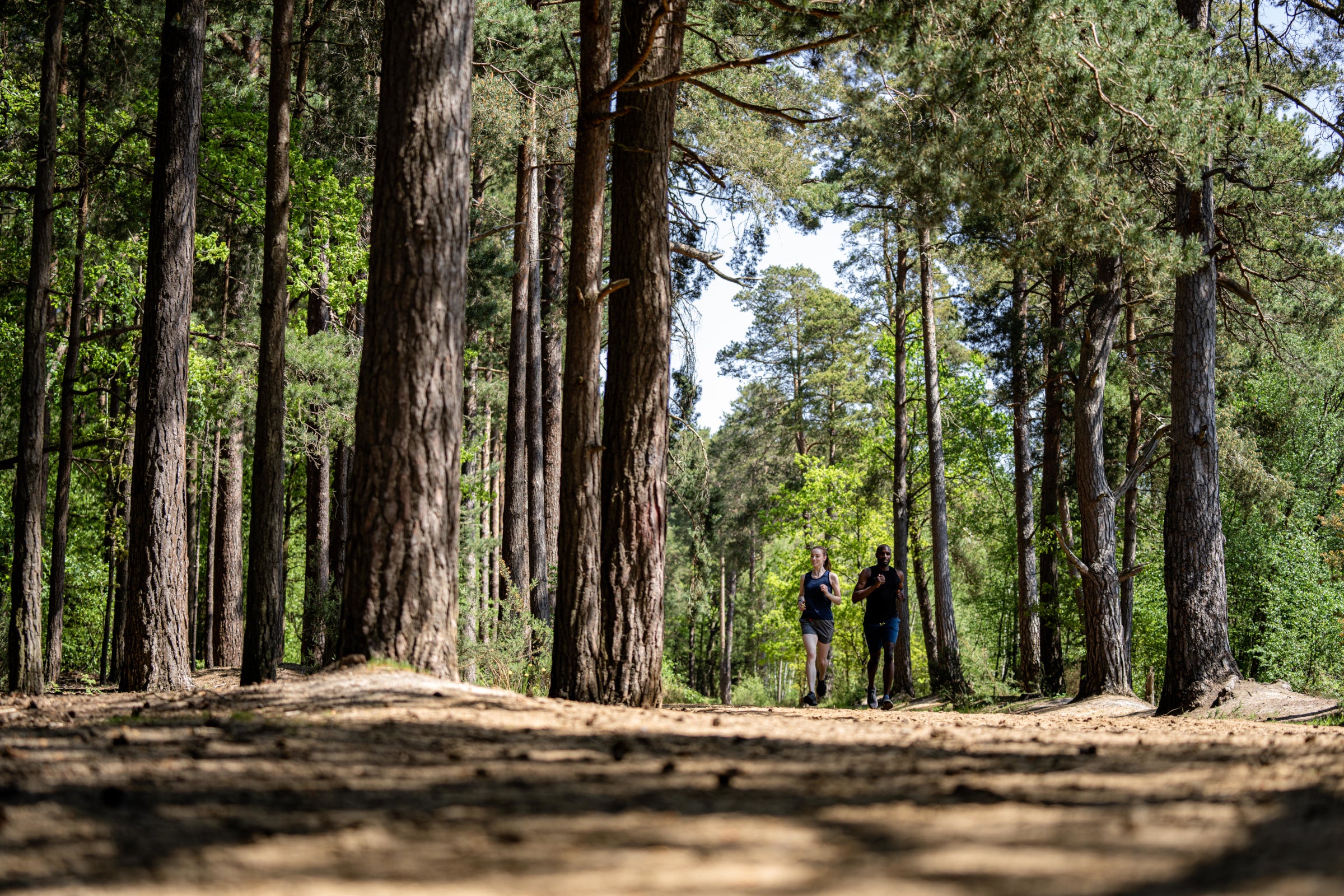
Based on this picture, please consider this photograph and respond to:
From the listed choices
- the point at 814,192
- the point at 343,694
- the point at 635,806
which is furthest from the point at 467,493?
the point at 635,806

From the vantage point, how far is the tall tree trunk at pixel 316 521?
1852 centimetres

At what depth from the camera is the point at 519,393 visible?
59.4 ft

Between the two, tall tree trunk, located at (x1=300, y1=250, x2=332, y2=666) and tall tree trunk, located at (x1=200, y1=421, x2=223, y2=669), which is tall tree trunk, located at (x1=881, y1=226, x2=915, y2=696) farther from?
tall tree trunk, located at (x1=200, y1=421, x2=223, y2=669)

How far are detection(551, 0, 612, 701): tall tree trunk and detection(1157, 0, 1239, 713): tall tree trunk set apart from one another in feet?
21.0

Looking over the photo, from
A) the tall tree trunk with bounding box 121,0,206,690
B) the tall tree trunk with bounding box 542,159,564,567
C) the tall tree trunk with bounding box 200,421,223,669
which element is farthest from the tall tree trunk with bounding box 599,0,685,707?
the tall tree trunk with bounding box 200,421,223,669

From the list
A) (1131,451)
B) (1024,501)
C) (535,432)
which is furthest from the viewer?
(1131,451)

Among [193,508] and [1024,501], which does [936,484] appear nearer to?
[1024,501]

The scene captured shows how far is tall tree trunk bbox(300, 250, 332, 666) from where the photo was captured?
18516 mm

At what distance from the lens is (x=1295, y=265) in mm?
14164

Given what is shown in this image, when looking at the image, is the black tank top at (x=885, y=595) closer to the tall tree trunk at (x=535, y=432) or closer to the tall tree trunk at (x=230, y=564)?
the tall tree trunk at (x=535, y=432)

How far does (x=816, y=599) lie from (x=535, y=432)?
8.67 metres

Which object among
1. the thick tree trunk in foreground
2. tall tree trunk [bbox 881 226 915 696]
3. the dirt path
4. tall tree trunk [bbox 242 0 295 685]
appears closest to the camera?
the dirt path

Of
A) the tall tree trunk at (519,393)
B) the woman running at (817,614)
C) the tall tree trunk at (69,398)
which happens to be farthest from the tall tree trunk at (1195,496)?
the tall tree trunk at (69,398)

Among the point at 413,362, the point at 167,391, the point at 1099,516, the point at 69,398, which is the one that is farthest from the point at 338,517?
the point at 413,362
